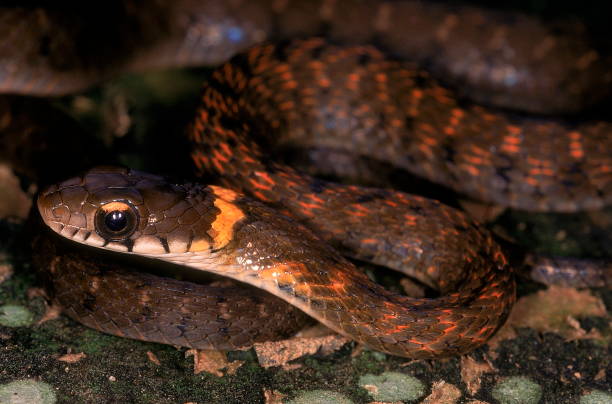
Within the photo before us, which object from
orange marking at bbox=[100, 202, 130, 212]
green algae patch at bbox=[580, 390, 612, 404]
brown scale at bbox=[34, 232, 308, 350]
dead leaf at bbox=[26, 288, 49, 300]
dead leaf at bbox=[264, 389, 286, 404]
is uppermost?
orange marking at bbox=[100, 202, 130, 212]

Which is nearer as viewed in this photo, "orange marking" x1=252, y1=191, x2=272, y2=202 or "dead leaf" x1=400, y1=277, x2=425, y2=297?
"orange marking" x1=252, y1=191, x2=272, y2=202

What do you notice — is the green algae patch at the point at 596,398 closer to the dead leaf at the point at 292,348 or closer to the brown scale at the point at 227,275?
the brown scale at the point at 227,275

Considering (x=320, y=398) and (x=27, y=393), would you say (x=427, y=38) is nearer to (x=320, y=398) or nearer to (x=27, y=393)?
(x=320, y=398)

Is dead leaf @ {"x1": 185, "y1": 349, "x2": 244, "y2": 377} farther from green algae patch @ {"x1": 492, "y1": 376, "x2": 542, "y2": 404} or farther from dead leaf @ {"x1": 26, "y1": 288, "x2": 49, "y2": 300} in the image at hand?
green algae patch @ {"x1": 492, "y1": 376, "x2": 542, "y2": 404}

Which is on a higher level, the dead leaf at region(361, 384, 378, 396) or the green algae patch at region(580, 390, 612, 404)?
the green algae patch at region(580, 390, 612, 404)

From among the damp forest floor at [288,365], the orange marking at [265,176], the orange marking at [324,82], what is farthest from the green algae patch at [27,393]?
the orange marking at [324,82]

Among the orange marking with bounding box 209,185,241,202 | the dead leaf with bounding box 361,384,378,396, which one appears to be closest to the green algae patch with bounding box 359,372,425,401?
the dead leaf with bounding box 361,384,378,396

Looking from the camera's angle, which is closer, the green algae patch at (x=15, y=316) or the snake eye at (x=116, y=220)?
the snake eye at (x=116, y=220)

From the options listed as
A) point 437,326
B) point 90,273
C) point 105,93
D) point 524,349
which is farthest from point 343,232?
point 105,93
